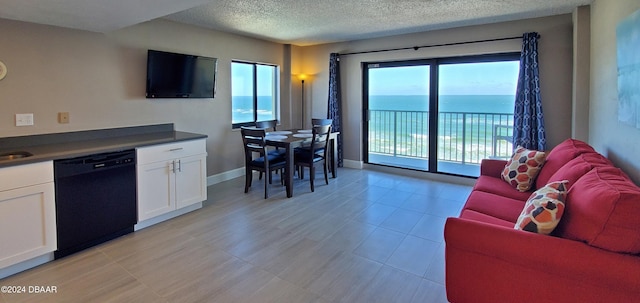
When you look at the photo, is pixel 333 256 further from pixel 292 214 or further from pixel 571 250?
pixel 571 250

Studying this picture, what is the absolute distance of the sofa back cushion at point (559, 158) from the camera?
281 centimetres

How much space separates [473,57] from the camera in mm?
4965

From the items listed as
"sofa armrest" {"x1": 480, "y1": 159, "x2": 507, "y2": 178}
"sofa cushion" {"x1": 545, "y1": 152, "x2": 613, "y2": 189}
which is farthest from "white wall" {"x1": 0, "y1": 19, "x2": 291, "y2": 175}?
"sofa cushion" {"x1": 545, "y1": 152, "x2": 613, "y2": 189}

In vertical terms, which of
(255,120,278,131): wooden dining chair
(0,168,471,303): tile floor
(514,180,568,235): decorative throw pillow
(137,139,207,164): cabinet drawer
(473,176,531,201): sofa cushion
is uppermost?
(255,120,278,131): wooden dining chair

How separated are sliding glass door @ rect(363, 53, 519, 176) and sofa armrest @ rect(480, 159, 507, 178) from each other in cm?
162

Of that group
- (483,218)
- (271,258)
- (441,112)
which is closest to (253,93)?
(441,112)

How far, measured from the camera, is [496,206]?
268 centimetres

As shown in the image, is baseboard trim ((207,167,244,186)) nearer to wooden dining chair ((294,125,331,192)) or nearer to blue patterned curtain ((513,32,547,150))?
wooden dining chair ((294,125,331,192))

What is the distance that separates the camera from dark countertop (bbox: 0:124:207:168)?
2.78m

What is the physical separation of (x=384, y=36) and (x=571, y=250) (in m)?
4.63

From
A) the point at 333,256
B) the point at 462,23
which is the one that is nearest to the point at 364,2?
the point at 462,23

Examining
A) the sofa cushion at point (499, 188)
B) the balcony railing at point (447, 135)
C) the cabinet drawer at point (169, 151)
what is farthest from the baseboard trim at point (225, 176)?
the sofa cushion at point (499, 188)

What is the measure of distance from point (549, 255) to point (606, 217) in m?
0.29

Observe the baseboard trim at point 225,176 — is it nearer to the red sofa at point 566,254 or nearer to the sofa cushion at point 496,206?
the sofa cushion at point 496,206
